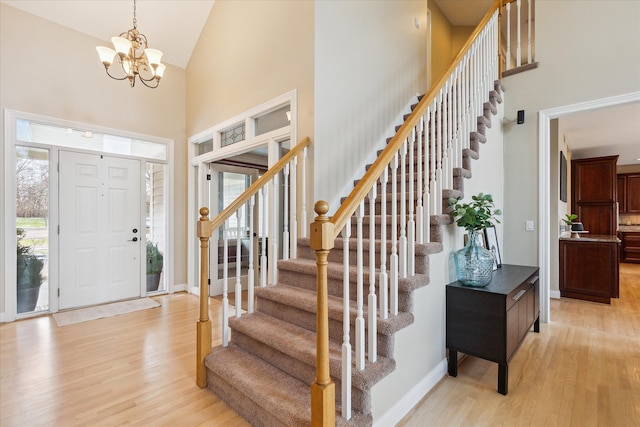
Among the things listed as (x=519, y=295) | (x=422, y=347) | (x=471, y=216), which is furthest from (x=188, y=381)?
(x=519, y=295)

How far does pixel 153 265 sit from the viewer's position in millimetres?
4773

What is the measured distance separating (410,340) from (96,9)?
5.17 metres

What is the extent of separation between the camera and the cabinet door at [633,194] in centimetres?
781

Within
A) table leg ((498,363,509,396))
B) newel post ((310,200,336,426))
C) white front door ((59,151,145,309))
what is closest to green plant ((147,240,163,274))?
white front door ((59,151,145,309))

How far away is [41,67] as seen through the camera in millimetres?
3756

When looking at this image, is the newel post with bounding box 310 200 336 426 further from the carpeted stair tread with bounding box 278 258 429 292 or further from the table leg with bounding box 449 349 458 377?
the table leg with bounding box 449 349 458 377

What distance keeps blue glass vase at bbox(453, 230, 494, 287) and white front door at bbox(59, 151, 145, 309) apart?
4358mm

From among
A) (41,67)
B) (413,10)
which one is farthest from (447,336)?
(41,67)

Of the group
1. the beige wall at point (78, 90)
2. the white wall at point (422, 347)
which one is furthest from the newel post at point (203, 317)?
the beige wall at point (78, 90)

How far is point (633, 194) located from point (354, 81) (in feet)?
29.1

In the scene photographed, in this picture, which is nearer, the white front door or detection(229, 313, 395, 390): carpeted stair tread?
detection(229, 313, 395, 390): carpeted stair tread

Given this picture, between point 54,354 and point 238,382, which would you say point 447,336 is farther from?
point 54,354

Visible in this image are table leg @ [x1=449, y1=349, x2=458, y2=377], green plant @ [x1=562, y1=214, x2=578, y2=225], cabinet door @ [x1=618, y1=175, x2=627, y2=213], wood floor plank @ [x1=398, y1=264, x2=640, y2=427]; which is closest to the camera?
wood floor plank @ [x1=398, y1=264, x2=640, y2=427]

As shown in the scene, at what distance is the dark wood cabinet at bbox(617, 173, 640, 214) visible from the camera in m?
7.82
